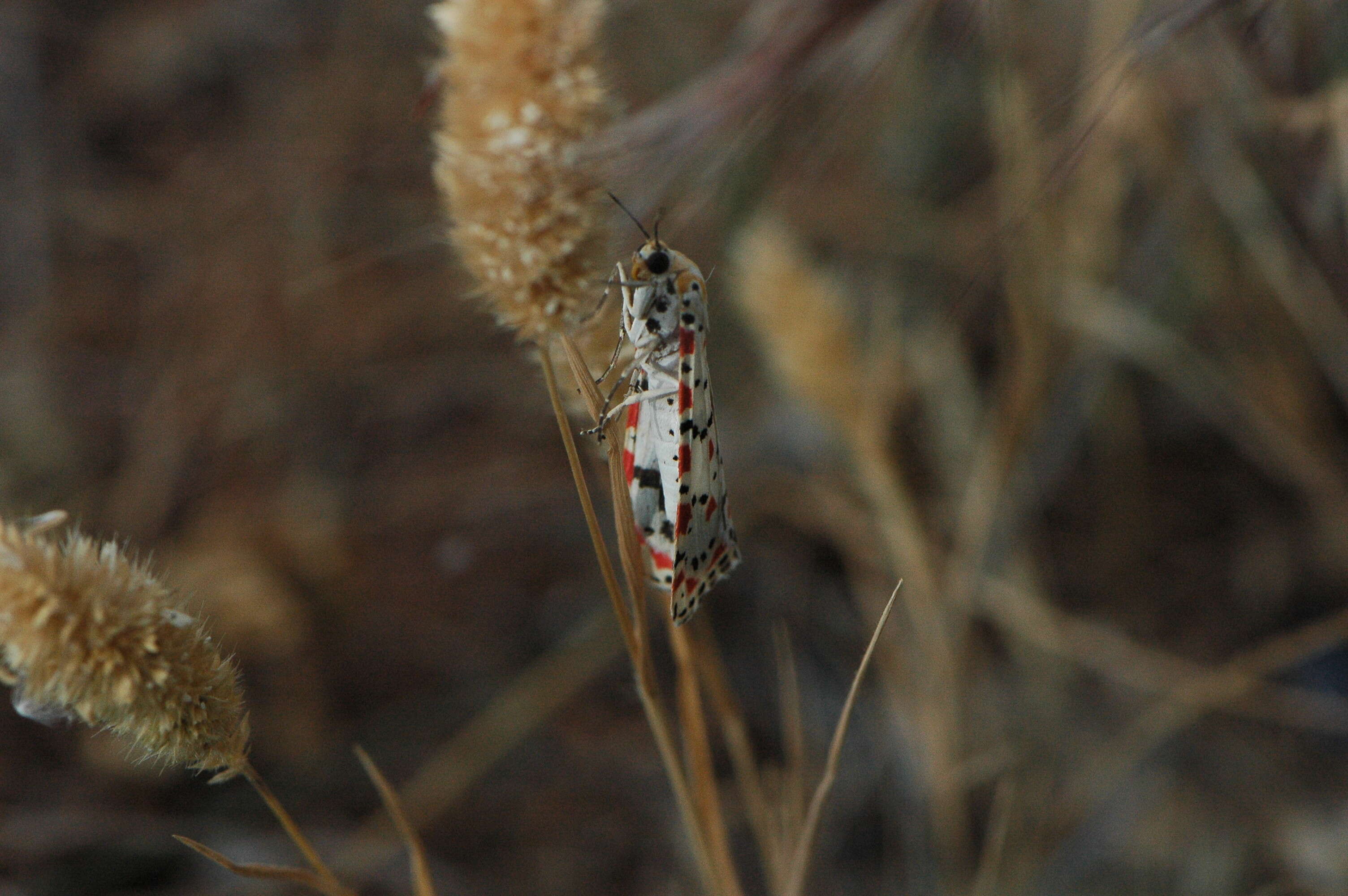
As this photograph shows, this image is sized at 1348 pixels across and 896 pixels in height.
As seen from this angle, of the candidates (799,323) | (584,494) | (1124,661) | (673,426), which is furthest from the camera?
(1124,661)

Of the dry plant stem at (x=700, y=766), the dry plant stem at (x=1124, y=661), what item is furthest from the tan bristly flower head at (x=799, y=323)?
the dry plant stem at (x=700, y=766)

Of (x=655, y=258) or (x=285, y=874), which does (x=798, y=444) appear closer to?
(x=655, y=258)

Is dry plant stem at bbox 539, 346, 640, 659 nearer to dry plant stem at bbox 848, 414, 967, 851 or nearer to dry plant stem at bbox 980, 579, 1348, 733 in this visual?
dry plant stem at bbox 848, 414, 967, 851

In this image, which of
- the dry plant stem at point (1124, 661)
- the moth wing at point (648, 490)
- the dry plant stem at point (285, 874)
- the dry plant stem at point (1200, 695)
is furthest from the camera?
the dry plant stem at point (1124, 661)

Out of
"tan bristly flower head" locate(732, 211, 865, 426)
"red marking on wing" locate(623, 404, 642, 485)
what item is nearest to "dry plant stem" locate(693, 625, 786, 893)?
"red marking on wing" locate(623, 404, 642, 485)

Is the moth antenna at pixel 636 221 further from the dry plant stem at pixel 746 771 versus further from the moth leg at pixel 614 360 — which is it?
the dry plant stem at pixel 746 771

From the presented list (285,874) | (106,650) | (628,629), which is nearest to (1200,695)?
(628,629)
